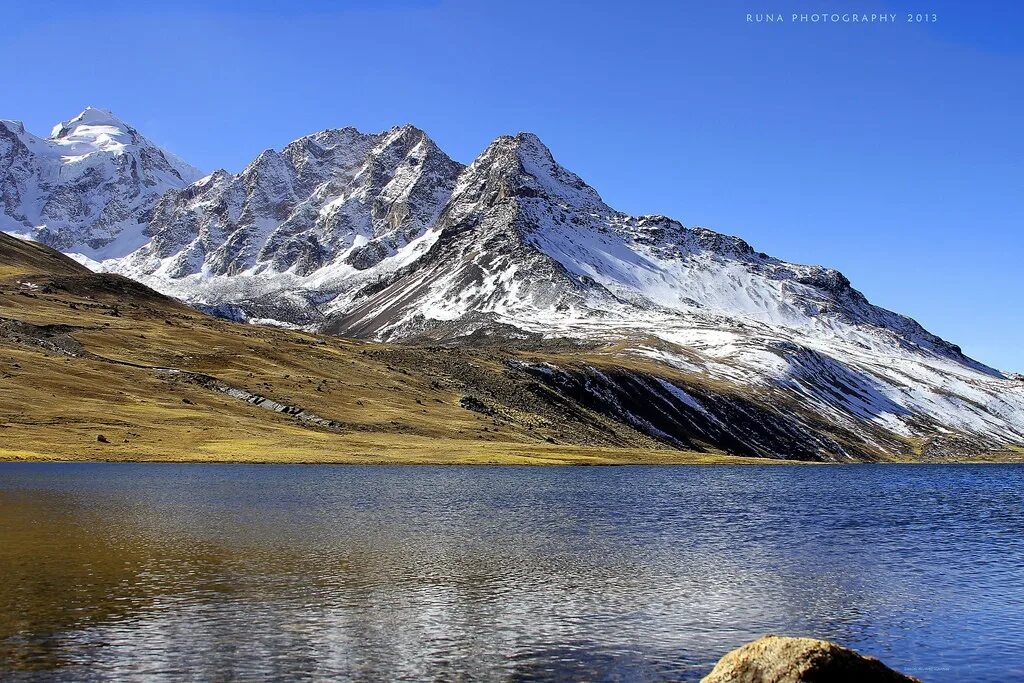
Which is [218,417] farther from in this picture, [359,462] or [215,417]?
[359,462]

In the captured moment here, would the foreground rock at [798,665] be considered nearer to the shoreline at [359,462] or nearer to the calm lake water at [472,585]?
the calm lake water at [472,585]

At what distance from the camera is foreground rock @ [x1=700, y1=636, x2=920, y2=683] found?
1933cm

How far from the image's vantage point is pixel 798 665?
19469 mm

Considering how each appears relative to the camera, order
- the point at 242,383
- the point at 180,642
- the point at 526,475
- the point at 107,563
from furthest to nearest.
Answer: the point at 242,383, the point at 526,475, the point at 107,563, the point at 180,642

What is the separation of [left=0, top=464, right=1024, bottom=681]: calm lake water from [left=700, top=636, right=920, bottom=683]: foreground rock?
7.73 meters

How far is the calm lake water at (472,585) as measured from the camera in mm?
29188

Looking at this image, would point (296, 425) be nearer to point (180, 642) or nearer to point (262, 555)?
point (262, 555)

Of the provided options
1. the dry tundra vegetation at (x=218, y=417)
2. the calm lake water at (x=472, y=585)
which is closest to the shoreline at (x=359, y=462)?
the dry tundra vegetation at (x=218, y=417)

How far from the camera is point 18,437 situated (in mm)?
125500

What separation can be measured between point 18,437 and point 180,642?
10991 cm

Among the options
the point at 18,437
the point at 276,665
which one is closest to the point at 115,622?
the point at 276,665

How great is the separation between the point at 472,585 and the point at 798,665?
79.4ft

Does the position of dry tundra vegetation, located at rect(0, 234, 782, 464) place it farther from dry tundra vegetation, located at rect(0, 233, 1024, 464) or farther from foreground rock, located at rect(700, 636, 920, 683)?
foreground rock, located at rect(700, 636, 920, 683)

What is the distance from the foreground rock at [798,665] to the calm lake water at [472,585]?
304 inches
